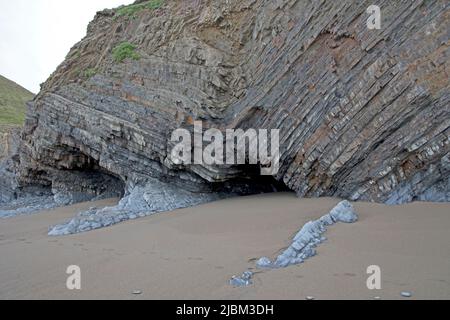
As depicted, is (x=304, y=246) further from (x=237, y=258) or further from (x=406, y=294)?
(x=406, y=294)

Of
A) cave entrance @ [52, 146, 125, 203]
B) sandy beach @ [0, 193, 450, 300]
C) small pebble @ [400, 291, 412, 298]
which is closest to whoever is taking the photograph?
small pebble @ [400, 291, 412, 298]

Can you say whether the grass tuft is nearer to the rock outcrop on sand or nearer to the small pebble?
the rock outcrop on sand

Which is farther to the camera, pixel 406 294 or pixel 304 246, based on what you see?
pixel 304 246

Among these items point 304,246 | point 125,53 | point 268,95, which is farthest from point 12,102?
point 304,246

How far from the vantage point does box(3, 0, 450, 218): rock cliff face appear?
25.1 feet

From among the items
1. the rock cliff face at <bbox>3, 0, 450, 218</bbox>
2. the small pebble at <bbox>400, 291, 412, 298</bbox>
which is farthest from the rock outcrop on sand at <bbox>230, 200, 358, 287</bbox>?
the rock cliff face at <bbox>3, 0, 450, 218</bbox>

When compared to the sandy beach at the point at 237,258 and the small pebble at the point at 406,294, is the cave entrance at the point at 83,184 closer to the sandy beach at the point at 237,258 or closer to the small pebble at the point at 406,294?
the sandy beach at the point at 237,258

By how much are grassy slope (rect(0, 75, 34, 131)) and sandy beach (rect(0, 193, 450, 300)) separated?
28.8 m

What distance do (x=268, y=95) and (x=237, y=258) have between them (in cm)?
649

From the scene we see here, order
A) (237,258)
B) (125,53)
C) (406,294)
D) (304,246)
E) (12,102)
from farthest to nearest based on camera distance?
(12,102) < (125,53) < (304,246) < (237,258) < (406,294)

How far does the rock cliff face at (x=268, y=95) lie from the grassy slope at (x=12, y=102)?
20604 mm

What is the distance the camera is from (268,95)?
10.5 meters

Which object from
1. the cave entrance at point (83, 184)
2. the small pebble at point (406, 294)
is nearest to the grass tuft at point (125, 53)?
the cave entrance at point (83, 184)
